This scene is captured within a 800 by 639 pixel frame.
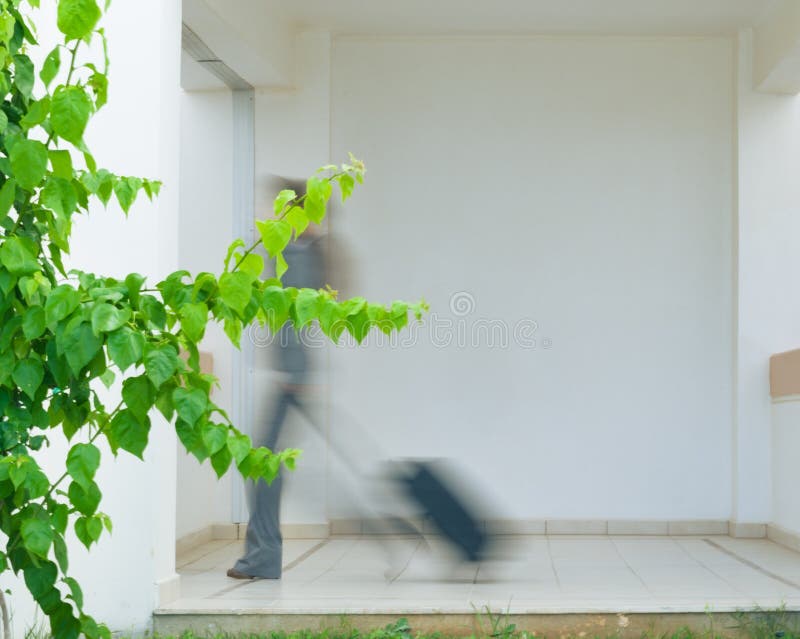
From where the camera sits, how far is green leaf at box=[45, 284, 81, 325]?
7.32ft

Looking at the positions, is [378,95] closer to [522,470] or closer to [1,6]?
[522,470]

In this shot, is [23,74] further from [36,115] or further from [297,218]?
[297,218]

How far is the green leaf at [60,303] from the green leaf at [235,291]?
27 cm

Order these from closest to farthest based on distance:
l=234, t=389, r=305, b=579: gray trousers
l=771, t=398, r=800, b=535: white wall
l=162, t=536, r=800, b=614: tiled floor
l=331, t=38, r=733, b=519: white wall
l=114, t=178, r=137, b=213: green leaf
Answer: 1. l=114, t=178, r=137, b=213: green leaf
2. l=162, t=536, r=800, b=614: tiled floor
3. l=234, t=389, r=305, b=579: gray trousers
4. l=771, t=398, r=800, b=535: white wall
5. l=331, t=38, r=733, b=519: white wall

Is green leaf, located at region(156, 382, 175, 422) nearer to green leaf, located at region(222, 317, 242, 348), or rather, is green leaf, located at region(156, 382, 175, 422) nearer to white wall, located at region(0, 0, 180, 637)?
green leaf, located at region(222, 317, 242, 348)

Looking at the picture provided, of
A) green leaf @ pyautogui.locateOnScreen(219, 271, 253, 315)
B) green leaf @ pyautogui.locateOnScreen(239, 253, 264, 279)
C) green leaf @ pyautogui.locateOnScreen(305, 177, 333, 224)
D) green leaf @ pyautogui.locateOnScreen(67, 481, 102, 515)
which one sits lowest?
green leaf @ pyautogui.locateOnScreen(67, 481, 102, 515)

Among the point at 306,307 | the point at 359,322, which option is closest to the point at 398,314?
the point at 359,322

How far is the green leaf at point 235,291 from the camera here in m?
2.33

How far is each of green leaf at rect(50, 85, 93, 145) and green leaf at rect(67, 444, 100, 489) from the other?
579 mm

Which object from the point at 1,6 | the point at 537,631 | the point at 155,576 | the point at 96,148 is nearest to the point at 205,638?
the point at 155,576

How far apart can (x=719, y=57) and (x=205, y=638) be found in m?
5.09

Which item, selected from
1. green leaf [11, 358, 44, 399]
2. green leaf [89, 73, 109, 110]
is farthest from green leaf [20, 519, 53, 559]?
green leaf [89, 73, 109, 110]

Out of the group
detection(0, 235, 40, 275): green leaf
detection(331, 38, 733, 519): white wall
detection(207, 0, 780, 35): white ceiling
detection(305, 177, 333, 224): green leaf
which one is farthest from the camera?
detection(331, 38, 733, 519): white wall

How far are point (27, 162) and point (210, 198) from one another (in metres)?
5.34
